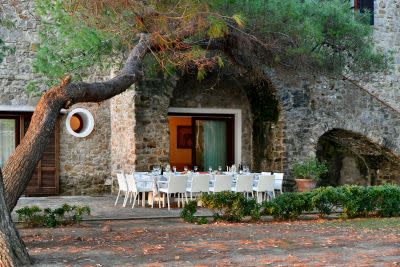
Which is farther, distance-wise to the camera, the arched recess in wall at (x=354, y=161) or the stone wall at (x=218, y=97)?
the arched recess in wall at (x=354, y=161)

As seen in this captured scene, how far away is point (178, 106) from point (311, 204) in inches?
243

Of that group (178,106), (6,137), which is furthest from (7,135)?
(178,106)

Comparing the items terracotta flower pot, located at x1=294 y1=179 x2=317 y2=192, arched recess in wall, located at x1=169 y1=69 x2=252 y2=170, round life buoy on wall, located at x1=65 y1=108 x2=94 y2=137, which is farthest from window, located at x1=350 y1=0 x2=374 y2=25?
round life buoy on wall, located at x1=65 y1=108 x2=94 y2=137

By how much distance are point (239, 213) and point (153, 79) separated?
5028mm

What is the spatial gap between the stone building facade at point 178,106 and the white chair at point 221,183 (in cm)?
265

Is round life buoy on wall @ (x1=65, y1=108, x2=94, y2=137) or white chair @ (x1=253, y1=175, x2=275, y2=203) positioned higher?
round life buoy on wall @ (x1=65, y1=108, x2=94, y2=137)

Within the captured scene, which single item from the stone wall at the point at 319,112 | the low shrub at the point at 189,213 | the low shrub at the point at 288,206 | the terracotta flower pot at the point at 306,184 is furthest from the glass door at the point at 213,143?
the low shrub at the point at 189,213

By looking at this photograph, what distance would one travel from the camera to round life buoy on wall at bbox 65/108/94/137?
623 inches

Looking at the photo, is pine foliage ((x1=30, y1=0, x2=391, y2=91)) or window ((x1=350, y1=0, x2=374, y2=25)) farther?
window ((x1=350, y1=0, x2=374, y2=25))

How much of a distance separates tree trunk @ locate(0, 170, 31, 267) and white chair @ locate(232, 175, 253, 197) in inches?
256

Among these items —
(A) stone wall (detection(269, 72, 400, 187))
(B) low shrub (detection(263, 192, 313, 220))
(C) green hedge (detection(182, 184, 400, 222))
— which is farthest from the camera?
(A) stone wall (detection(269, 72, 400, 187))

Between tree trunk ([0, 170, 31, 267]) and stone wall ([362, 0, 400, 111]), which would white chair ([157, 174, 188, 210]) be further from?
stone wall ([362, 0, 400, 111])

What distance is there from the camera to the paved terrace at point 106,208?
11.6 metres

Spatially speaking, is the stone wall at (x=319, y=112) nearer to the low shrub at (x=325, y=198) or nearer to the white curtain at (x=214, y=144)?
the white curtain at (x=214, y=144)
